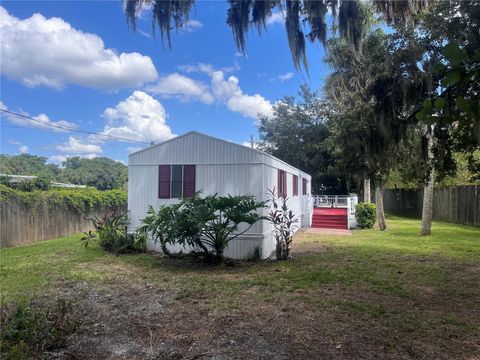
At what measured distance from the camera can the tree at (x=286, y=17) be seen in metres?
4.37

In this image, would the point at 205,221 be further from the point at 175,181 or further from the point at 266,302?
the point at 266,302

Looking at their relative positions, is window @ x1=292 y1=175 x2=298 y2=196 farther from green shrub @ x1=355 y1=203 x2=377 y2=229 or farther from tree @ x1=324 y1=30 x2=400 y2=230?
green shrub @ x1=355 y1=203 x2=377 y2=229

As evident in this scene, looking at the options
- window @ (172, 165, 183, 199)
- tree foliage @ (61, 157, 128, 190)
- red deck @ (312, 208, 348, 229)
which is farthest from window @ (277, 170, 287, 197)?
tree foliage @ (61, 157, 128, 190)

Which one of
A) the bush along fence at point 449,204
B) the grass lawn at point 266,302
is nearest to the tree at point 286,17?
the grass lawn at point 266,302

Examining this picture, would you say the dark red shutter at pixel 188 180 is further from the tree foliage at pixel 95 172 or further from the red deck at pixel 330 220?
the tree foliage at pixel 95 172

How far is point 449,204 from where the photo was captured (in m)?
15.8

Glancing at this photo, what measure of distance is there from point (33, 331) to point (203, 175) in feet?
18.6

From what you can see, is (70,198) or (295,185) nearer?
(70,198)

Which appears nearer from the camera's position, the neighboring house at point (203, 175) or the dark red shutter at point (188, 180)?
the neighboring house at point (203, 175)

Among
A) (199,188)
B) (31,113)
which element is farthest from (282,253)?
(31,113)

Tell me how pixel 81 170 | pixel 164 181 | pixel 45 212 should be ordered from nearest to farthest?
pixel 164 181 → pixel 45 212 → pixel 81 170

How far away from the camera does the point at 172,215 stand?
746 cm

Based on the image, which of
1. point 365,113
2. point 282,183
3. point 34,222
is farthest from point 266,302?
point 34,222

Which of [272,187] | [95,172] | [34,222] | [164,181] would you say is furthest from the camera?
[95,172]
